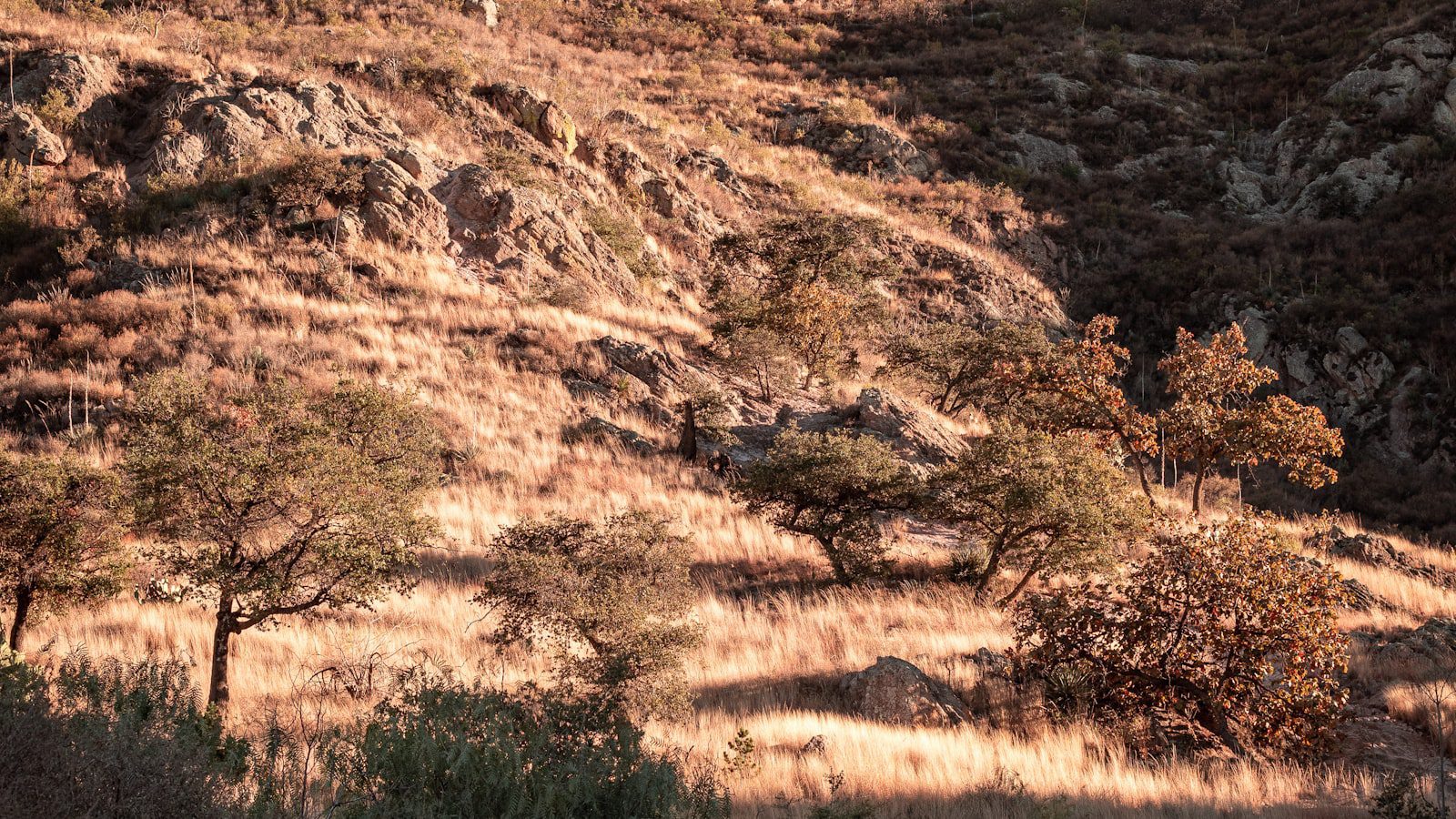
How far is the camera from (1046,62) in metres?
52.8

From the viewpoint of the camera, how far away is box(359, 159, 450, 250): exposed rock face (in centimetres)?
2189

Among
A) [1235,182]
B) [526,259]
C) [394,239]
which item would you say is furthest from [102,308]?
[1235,182]

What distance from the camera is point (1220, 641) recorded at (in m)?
8.53

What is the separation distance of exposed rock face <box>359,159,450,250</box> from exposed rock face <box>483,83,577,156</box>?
294 inches

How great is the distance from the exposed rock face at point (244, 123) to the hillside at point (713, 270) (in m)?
0.11

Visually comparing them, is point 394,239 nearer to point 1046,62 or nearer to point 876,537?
point 876,537

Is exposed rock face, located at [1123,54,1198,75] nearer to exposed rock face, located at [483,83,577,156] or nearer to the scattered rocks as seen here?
exposed rock face, located at [483,83,577,156]

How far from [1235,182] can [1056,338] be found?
670 inches

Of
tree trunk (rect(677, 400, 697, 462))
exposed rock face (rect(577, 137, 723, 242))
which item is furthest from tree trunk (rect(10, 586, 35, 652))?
exposed rock face (rect(577, 137, 723, 242))

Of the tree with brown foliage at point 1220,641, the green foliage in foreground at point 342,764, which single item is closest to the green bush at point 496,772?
the green foliage in foreground at point 342,764

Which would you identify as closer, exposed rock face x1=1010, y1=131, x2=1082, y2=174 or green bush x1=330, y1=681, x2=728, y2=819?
green bush x1=330, y1=681, x2=728, y2=819

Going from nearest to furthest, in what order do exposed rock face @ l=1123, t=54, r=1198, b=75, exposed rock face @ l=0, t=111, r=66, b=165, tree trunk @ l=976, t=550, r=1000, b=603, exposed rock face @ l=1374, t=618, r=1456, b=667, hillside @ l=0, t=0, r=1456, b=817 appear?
hillside @ l=0, t=0, r=1456, b=817, exposed rock face @ l=1374, t=618, r=1456, b=667, tree trunk @ l=976, t=550, r=1000, b=603, exposed rock face @ l=0, t=111, r=66, b=165, exposed rock face @ l=1123, t=54, r=1198, b=75

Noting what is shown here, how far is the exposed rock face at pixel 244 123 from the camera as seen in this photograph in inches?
845

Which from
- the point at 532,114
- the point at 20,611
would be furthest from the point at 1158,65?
the point at 20,611
